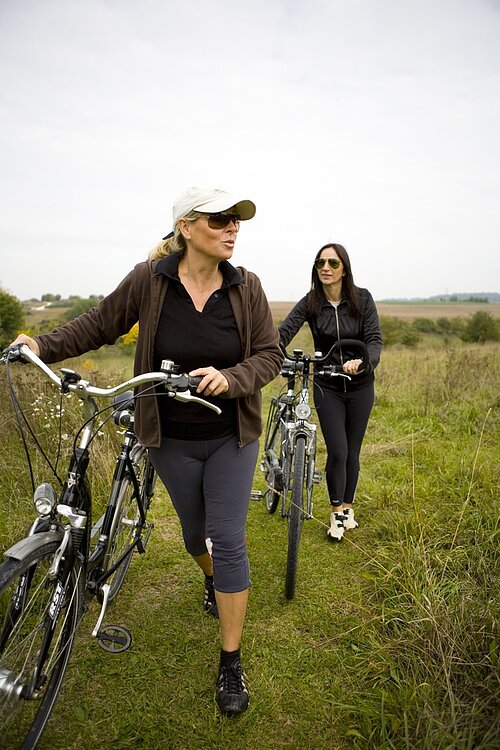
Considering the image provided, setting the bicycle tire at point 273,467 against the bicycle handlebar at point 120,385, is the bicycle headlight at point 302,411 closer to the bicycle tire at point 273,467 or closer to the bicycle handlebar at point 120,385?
the bicycle tire at point 273,467

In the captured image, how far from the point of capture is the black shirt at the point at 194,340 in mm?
2227

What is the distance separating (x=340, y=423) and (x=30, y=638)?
2462 millimetres

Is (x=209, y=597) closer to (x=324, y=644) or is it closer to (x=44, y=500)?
(x=324, y=644)

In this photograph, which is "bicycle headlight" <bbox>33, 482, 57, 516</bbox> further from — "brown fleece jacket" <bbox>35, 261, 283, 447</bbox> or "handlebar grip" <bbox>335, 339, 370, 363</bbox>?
"handlebar grip" <bbox>335, 339, 370, 363</bbox>

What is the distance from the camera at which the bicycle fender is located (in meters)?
1.74

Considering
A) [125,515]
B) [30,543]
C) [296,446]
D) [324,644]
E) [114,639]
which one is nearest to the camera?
[30,543]

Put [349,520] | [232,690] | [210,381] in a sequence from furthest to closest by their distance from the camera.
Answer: [349,520] < [232,690] < [210,381]

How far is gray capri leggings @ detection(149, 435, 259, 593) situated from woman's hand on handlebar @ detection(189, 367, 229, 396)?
0.44 m

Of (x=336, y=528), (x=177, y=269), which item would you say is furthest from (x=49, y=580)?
(x=336, y=528)

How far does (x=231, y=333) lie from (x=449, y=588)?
1949mm

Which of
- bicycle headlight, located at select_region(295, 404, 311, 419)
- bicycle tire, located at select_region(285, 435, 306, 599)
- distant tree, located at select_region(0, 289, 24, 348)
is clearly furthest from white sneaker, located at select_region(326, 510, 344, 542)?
distant tree, located at select_region(0, 289, 24, 348)

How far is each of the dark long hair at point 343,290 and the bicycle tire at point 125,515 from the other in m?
1.77

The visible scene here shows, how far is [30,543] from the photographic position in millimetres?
1821

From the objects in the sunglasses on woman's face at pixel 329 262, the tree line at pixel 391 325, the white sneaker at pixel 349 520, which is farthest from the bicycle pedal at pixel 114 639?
the tree line at pixel 391 325
